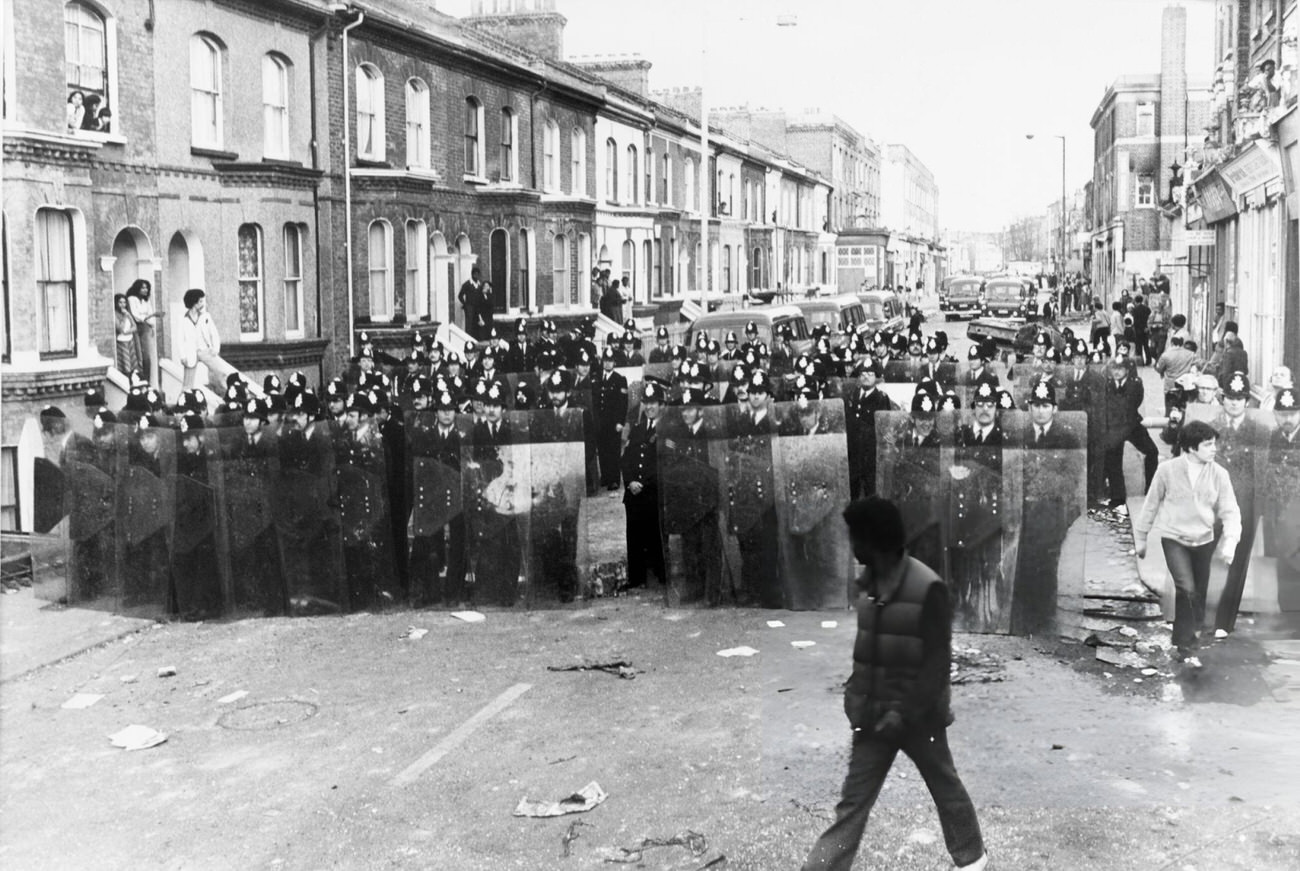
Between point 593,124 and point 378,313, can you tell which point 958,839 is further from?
point 593,124

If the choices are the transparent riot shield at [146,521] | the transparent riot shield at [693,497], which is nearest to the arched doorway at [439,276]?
the transparent riot shield at [146,521]

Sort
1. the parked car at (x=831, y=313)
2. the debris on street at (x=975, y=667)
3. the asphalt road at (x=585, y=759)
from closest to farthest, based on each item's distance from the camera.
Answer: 1. the asphalt road at (x=585, y=759)
2. the debris on street at (x=975, y=667)
3. the parked car at (x=831, y=313)

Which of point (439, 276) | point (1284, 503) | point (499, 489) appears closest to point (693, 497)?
point (499, 489)

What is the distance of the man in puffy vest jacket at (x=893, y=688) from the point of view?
212 inches

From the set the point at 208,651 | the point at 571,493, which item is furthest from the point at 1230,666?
the point at 208,651

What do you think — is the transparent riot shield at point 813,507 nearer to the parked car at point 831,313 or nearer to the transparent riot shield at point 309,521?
the transparent riot shield at point 309,521

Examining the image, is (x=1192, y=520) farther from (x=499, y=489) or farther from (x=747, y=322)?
(x=747, y=322)

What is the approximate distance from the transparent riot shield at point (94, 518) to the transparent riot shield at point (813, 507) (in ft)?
17.4

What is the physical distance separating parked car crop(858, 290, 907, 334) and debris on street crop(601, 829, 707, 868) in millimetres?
27840

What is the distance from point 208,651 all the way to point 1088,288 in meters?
57.9

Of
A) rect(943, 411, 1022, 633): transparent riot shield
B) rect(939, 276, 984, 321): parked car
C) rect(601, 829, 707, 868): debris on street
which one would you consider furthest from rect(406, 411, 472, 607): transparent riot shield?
rect(939, 276, 984, 321): parked car

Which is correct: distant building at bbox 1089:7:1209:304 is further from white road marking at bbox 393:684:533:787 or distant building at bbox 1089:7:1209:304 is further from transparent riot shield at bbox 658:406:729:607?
white road marking at bbox 393:684:533:787

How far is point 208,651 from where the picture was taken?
32.5 feet

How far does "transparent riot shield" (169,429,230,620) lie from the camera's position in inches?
423
